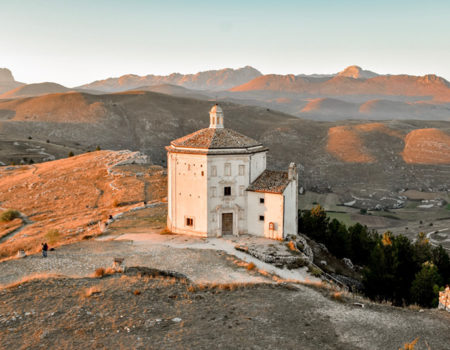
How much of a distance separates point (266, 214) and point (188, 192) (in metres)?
6.84

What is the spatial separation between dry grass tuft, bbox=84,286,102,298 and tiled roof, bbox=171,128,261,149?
1607cm

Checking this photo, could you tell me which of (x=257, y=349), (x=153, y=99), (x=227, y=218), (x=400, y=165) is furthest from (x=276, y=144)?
(x=257, y=349)

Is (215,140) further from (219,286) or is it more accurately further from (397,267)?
(397,267)

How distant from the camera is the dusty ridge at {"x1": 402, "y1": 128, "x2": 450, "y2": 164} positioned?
12912cm

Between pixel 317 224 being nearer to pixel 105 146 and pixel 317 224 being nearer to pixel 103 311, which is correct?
pixel 103 311

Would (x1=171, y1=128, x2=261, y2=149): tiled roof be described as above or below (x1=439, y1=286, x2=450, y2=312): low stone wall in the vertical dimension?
above

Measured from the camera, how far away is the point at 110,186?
53906 millimetres

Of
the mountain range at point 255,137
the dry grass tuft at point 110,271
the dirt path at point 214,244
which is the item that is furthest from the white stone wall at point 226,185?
the mountain range at point 255,137

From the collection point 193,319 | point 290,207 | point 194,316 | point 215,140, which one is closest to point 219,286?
point 194,316

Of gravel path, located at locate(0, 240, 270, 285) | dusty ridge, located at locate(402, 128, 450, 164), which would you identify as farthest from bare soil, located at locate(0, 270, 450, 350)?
dusty ridge, located at locate(402, 128, 450, 164)

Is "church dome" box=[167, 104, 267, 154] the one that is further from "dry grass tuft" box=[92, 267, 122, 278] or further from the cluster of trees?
the cluster of trees

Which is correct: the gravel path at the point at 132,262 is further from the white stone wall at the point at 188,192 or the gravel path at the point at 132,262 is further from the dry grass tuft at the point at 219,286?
the white stone wall at the point at 188,192

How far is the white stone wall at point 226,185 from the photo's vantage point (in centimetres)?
3145

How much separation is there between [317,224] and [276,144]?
9417 cm
